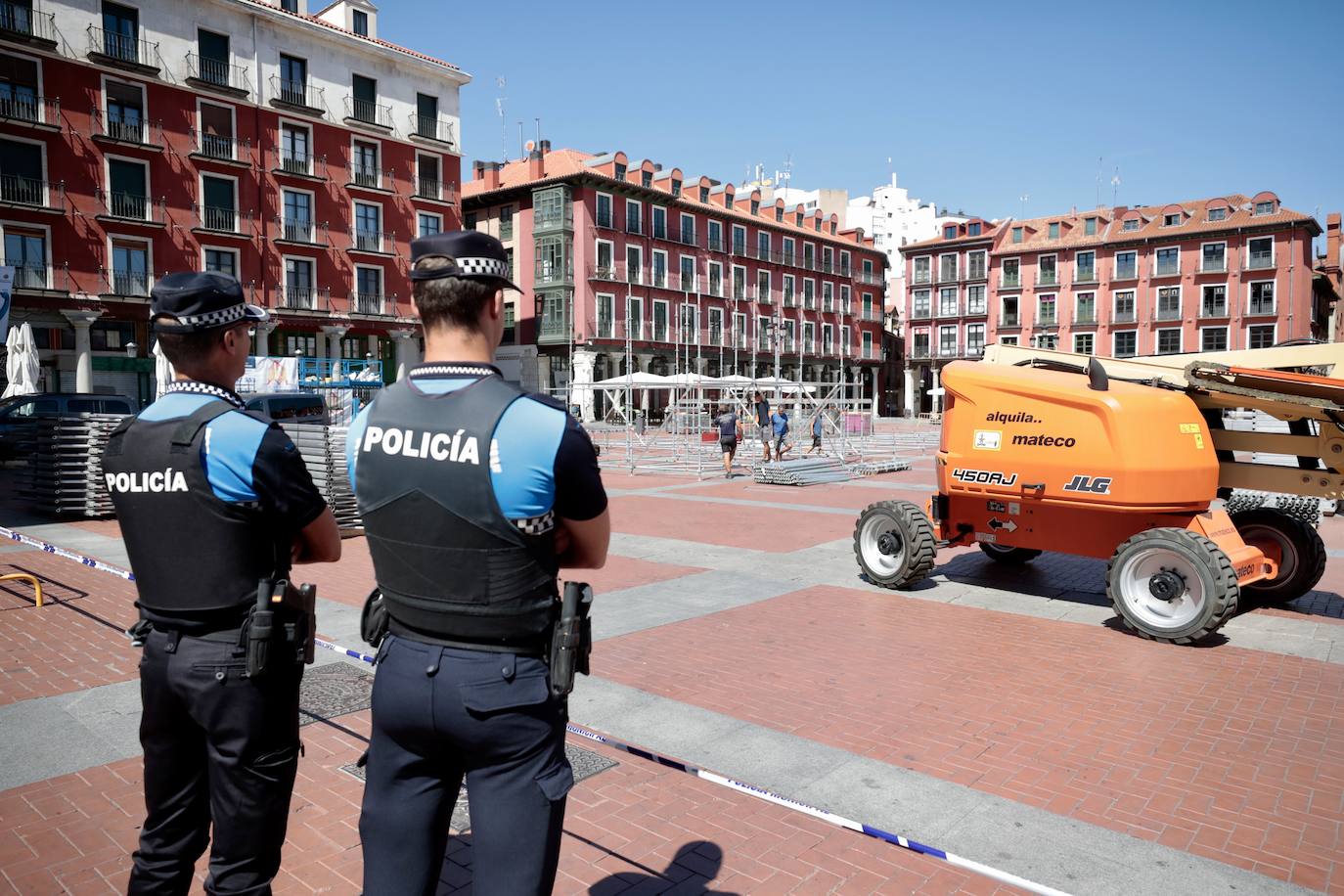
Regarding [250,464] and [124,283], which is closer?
[250,464]

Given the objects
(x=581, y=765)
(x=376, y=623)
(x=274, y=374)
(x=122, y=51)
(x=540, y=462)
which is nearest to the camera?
Result: (x=540, y=462)

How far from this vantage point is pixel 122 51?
31969 millimetres

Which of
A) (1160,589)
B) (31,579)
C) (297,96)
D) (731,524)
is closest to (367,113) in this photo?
(297,96)

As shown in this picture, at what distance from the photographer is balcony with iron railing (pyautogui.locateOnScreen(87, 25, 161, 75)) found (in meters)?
31.1

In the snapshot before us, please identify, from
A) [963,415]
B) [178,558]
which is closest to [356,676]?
[178,558]

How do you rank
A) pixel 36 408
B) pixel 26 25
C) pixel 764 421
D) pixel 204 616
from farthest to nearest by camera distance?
pixel 26 25 < pixel 764 421 < pixel 36 408 < pixel 204 616

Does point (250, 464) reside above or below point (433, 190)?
below

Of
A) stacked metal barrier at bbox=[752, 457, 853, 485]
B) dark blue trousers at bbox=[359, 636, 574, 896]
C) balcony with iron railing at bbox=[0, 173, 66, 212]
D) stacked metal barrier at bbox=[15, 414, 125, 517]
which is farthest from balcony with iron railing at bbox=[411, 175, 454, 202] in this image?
dark blue trousers at bbox=[359, 636, 574, 896]

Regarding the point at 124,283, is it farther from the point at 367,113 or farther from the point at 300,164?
the point at 367,113

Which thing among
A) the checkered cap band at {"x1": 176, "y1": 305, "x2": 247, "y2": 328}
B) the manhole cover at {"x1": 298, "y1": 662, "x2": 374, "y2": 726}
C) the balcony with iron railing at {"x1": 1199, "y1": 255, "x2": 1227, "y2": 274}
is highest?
the balcony with iron railing at {"x1": 1199, "y1": 255, "x2": 1227, "y2": 274}

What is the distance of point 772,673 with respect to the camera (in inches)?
241

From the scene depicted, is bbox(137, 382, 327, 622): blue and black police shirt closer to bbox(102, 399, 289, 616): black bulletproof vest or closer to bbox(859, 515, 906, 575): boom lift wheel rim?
bbox(102, 399, 289, 616): black bulletproof vest

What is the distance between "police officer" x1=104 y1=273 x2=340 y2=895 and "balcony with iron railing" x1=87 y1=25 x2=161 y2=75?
36.6 m

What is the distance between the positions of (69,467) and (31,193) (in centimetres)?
2311
